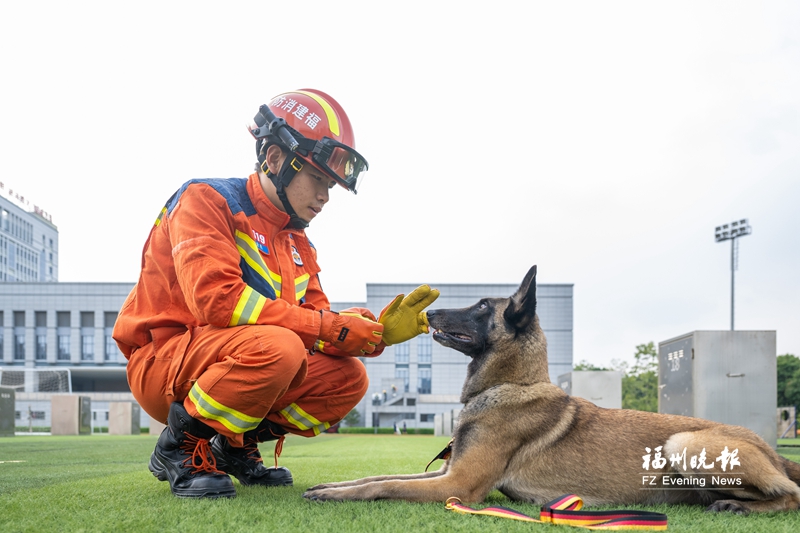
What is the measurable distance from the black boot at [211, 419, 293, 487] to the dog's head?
3.96 ft

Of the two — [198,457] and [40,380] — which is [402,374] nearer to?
[40,380]

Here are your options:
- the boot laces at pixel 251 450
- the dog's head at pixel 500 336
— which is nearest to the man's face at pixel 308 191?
the dog's head at pixel 500 336

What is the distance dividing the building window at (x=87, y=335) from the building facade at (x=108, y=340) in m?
0.10

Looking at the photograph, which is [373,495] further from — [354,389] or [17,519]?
[17,519]

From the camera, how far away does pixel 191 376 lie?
3213mm

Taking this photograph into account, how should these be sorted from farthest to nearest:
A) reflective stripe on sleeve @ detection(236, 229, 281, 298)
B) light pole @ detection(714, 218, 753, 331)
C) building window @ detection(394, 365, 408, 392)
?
building window @ detection(394, 365, 408, 392)
light pole @ detection(714, 218, 753, 331)
reflective stripe on sleeve @ detection(236, 229, 281, 298)

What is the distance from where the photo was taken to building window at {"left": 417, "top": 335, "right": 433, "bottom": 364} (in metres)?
60.5

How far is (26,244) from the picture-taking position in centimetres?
8981

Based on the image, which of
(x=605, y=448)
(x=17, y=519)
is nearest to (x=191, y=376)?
(x=17, y=519)

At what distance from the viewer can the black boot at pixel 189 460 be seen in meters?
3.13

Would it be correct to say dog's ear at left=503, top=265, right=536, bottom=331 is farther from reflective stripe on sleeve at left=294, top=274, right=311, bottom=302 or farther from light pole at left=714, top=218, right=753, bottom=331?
light pole at left=714, top=218, right=753, bottom=331

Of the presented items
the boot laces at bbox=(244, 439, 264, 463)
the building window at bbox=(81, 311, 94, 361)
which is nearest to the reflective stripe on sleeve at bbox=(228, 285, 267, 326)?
the boot laces at bbox=(244, 439, 264, 463)

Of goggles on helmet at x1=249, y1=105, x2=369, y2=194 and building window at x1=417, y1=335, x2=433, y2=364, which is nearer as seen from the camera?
goggles on helmet at x1=249, y1=105, x2=369, y2=194

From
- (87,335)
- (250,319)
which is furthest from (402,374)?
(250,319)
